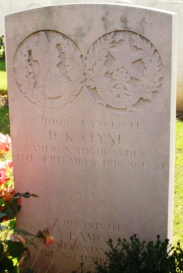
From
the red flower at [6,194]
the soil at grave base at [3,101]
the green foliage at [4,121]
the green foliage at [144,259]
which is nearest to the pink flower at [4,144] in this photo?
the red flower at [6,194]

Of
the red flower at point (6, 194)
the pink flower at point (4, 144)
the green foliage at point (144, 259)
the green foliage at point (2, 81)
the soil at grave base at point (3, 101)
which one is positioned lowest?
the green foliage at point (144, 259)

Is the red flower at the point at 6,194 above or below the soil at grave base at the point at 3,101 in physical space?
below

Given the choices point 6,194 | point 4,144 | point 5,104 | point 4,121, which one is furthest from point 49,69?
point 5,104

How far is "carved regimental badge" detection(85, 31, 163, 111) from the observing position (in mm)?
3469

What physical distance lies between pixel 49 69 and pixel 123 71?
53 centimetres

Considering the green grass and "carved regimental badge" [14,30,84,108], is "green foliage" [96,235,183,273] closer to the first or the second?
"carved regimental badge" [14,30,84,108]

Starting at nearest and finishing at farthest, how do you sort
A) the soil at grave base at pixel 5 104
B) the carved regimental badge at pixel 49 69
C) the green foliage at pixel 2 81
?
the carved regimental badge at pixel 49 69, the soil at grave base at pixel 5 104, the green foliage at pixel 2 81

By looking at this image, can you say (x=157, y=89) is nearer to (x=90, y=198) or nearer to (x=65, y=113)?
(x=65, y=113)

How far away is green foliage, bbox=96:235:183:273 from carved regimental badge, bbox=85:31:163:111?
36.5 inches

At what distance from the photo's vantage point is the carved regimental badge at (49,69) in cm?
363

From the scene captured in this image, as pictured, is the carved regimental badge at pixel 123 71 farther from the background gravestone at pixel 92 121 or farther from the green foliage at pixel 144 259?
the green foliage at pixel 144 259

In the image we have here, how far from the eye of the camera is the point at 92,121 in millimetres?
3686

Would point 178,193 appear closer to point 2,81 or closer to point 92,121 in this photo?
point 92,121

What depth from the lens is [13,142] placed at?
3898 mm
